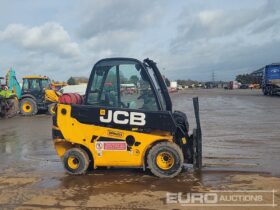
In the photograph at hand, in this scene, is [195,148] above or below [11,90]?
below

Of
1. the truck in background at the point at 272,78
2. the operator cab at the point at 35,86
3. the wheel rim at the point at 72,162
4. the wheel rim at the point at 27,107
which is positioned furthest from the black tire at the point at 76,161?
the truck in background at the point at 272,78

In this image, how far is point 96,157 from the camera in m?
7.87

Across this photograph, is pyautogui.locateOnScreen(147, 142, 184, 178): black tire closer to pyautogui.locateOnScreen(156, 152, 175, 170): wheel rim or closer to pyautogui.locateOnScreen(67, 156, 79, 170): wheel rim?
pyautogui.locateOnScreen(156, 152, 175, 170): wheel rim

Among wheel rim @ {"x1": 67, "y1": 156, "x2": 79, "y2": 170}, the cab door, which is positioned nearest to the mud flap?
the cab door

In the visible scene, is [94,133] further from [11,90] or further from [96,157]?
[11,90]

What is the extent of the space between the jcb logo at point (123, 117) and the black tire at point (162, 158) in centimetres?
52

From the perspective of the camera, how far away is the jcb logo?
762cm

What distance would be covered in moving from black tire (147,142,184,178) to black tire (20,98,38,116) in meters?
17.8

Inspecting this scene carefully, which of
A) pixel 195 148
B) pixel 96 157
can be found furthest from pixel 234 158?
pixel 96 157

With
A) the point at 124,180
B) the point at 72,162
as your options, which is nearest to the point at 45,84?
the point at 72,162

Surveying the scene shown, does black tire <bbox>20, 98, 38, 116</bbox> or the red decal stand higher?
black tire <bbox>20, 98, 38, 116</bbox>

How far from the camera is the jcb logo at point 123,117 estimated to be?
300 inches

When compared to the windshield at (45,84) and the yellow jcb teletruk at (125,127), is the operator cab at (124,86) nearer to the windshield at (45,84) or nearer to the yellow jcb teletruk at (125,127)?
→ the yellow jcb teletruk at (125,127)

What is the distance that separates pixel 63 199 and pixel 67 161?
165 centimetres
